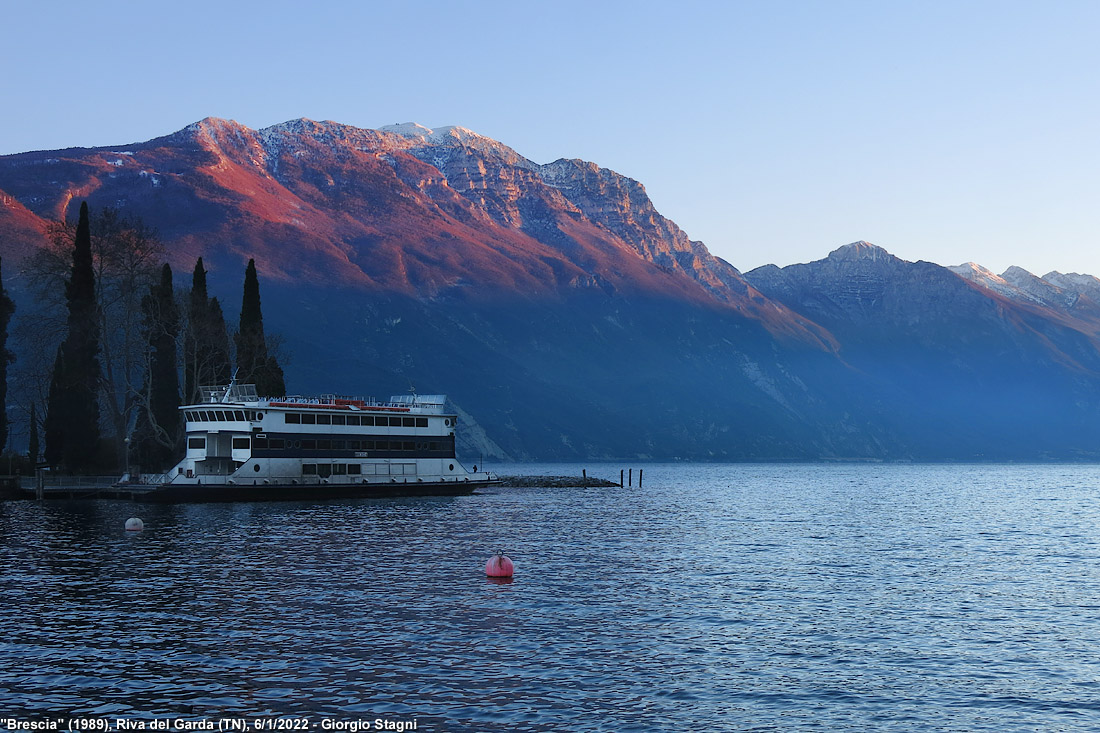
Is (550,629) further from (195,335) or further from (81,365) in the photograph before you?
(81,365)

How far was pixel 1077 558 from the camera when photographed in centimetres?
6975

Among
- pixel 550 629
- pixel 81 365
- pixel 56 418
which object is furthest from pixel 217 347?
pixel 550 629

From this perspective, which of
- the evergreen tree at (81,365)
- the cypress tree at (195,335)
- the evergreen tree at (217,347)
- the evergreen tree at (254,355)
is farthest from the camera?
the evergreen tree at (254,355)

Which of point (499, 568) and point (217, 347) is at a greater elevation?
point (217, 347)

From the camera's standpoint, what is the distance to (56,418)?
11425cm

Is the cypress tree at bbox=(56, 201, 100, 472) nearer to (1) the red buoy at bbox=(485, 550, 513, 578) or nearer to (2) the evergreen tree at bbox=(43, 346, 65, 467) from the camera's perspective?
(2) the evergreen tree at bbox=(43, 346, 65, 467)

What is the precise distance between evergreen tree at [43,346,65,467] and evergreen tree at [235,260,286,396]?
1965cm

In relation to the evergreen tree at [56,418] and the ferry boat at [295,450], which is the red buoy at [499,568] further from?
the evergreen tree at [56,418]

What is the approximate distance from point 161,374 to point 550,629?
96.2m

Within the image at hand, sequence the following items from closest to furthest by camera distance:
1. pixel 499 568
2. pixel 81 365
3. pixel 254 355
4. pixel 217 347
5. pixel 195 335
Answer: pixel 499 568
pixel 81 365
pixel 195 335
pixel 254 355
pixel 217 347

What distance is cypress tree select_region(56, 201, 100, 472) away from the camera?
113m

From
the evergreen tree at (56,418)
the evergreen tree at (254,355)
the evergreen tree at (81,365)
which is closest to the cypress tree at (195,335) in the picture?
the evergreen tree at (254,355)

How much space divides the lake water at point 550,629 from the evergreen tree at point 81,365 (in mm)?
33513

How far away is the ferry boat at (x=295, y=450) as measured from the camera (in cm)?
10862
